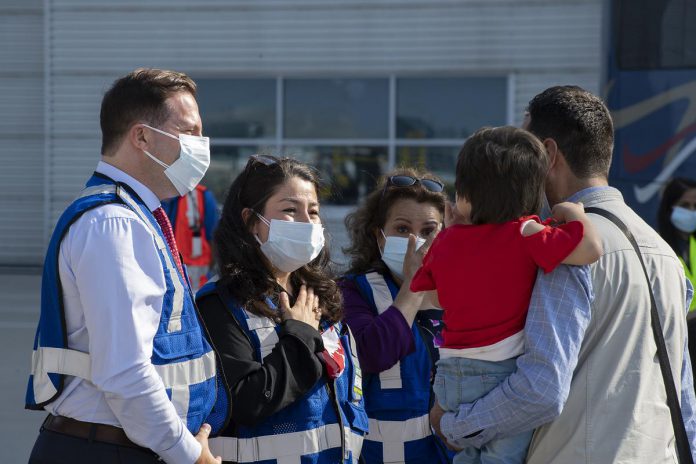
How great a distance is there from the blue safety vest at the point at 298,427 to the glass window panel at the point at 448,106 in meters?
11.2

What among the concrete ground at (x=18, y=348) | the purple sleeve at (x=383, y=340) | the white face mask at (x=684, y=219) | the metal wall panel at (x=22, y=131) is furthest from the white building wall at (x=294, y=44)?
the purple sleeve at (x=383, y=340)

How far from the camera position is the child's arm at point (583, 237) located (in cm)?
238

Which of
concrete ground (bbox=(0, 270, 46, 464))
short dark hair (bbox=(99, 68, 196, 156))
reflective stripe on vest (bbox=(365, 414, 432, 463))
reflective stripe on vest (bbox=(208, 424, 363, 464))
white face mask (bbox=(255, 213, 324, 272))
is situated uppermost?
short dark hair (bbox=(99, 68, 196, 156))

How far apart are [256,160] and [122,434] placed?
1182 millimetres

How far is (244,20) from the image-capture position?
14680mm

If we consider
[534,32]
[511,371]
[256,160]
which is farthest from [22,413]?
[534,32]

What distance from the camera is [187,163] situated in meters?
2.88

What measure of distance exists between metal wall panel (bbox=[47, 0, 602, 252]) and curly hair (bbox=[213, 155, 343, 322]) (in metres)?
11.0

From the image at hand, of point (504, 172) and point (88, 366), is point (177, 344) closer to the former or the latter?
point (88, 366)

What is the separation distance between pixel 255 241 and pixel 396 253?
0.73m

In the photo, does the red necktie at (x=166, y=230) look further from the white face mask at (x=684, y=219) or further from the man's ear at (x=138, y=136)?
the white face mask at (x=684, y=219)

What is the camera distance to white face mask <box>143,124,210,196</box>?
2.84 meters

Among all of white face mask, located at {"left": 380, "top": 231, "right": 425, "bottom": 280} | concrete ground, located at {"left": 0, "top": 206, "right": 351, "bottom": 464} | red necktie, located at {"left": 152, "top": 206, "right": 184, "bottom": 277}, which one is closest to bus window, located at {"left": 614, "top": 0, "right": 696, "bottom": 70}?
concrete ground, located at {"left": 0, "top": 206, "right": 351, "bottom": 464}

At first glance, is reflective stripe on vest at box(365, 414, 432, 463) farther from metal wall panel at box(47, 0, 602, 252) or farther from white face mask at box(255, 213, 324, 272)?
metal wall panel at box(47, 0, 602, 252)
